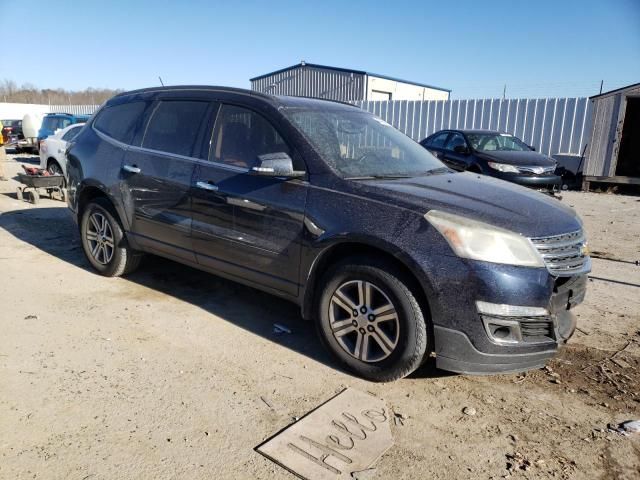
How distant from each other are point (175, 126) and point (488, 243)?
293cm

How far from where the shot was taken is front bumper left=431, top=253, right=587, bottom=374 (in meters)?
2.84

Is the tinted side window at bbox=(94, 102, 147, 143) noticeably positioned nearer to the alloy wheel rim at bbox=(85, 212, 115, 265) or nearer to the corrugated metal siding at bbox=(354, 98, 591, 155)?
the alloy wheel rim at bbox=(85, 212, 115, 265)

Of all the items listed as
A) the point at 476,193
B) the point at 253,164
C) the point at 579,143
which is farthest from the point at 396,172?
the point at 579,143

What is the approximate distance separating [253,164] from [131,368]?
1.69 m

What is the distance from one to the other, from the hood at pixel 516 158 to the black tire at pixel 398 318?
26.9 ft

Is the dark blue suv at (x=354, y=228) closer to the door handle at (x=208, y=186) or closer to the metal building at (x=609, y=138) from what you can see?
the door handle at (x=208, y=186)

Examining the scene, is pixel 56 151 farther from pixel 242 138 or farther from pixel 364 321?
pixel 364 321

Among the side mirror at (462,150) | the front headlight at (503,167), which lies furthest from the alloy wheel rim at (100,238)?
the side mirror at (462,150)

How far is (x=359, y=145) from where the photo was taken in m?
3.96

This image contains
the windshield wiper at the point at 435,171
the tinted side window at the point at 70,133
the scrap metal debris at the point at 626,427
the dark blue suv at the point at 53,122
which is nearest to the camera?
the scrap metal debris at the point at 626,427

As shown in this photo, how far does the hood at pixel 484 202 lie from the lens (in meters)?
3.02

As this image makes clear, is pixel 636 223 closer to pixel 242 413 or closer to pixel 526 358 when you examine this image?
pixel 526 358

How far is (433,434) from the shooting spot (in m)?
2.79

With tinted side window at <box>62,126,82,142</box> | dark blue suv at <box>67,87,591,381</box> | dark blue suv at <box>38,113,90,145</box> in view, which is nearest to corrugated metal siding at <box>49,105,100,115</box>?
dark blue suv at <box>38,113,90,145</box>
